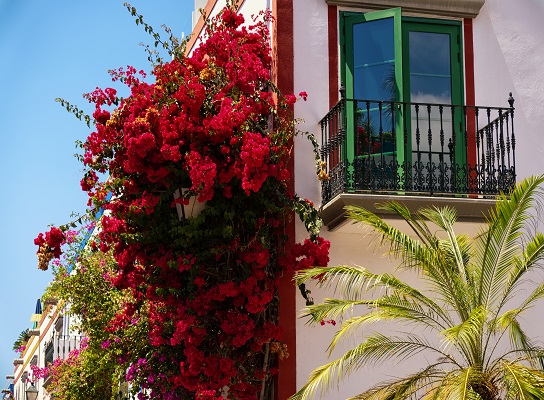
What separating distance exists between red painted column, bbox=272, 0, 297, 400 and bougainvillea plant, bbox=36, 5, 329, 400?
0.42 ft

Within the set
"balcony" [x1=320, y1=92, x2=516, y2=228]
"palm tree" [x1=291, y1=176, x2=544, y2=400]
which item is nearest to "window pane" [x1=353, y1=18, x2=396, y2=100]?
"balcony" [x1=320, y1=92, x2=516, y2=228]

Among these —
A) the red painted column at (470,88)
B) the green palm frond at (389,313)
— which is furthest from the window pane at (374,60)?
the green palm frond at (389,313)

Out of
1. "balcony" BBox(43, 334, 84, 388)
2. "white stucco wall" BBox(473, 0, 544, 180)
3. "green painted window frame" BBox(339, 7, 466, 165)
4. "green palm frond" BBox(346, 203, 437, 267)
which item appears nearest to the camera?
"green palm frond" BBox(346, 203, 437, 267)

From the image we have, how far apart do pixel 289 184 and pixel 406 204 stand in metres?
1.47

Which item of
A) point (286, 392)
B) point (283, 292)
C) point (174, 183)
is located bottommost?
point (286, 392)

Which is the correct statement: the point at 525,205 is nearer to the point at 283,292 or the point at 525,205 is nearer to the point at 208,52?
the point at 283,292

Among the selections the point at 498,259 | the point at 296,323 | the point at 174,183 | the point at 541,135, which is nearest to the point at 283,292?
the point at 296,323

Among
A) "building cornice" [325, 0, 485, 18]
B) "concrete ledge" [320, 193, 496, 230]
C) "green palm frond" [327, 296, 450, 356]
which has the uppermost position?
"building cornice" [325, 0, 485, 18]

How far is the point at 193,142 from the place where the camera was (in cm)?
1475

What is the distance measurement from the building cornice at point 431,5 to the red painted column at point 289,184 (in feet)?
2.14

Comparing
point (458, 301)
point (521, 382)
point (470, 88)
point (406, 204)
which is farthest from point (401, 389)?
point (470, 88)

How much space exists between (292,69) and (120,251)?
10.2ft

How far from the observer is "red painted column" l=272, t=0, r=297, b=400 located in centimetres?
1520

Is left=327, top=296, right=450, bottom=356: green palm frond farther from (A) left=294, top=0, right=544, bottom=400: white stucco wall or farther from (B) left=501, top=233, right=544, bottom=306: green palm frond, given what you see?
(A) left=294, top=0, right=544, bottom=400: white stucco wall
